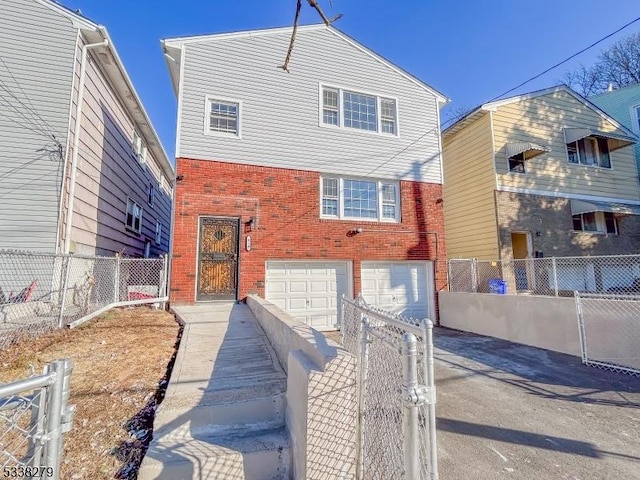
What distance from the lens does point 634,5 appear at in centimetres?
628

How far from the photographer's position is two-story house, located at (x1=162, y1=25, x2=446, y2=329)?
Result: 859 cm

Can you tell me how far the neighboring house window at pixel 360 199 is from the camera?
995 centimetres

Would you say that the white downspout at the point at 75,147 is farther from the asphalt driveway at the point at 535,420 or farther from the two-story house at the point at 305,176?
the asphalt driveway at the point at 535,420

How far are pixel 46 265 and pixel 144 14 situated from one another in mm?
7452

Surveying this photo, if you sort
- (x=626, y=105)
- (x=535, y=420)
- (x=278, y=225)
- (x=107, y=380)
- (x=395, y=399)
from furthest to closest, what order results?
(x=626, y=105) < (x=278, y=225) < (x=535, y=420) < (x=107, y=380) < (x=395, y=399)

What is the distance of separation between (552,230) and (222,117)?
11.9 m

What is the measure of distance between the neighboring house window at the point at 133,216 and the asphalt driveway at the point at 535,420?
452 inches

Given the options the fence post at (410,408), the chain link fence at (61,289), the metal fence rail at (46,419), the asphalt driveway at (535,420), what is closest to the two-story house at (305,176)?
the chain link fence at (61,289)

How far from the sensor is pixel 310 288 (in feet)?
30.9

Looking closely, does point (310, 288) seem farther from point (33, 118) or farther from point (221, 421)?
point (33, 118)

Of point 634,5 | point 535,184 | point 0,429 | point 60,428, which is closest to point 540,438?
point 60,428

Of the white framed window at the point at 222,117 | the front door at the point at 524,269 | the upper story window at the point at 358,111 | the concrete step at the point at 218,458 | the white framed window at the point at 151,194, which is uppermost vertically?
the upper story window at the point at 358,111

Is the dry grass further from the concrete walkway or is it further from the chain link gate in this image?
the chain link gate

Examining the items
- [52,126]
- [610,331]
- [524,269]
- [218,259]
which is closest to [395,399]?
[610,331]
